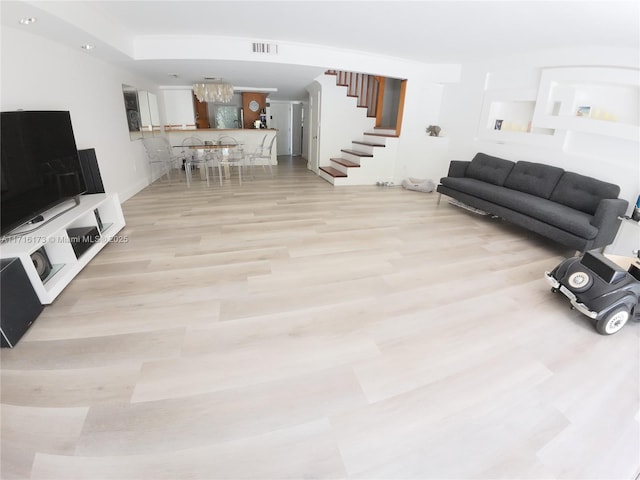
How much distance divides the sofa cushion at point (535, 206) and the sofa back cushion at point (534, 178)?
4.1 inches

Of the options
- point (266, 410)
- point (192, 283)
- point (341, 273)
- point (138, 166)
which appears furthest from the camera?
point (138, 166)

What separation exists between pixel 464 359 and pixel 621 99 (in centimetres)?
393

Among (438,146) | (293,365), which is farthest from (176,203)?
(438,146)

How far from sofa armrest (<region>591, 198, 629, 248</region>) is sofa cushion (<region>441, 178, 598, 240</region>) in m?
0.08

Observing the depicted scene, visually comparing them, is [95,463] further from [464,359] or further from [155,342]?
[464,359]

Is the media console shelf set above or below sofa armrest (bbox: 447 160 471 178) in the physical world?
below

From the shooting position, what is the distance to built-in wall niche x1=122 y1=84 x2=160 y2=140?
4996mm

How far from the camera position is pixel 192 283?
2.34 meters

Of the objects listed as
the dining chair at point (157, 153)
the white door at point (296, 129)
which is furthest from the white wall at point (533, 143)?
the white door at point (296, 129)

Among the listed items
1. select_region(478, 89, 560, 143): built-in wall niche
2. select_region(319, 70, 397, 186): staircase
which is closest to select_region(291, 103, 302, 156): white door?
select_region(319, 70, 397, 186): staircase

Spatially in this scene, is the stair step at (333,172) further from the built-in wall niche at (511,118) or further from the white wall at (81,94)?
the white wall at (81,94)

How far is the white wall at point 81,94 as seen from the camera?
260cm

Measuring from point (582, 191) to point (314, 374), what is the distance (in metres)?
3.78

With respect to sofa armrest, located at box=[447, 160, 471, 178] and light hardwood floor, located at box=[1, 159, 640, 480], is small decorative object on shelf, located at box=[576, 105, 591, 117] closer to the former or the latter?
sofa armrest, located at box=[447, 160, 471, 178]
